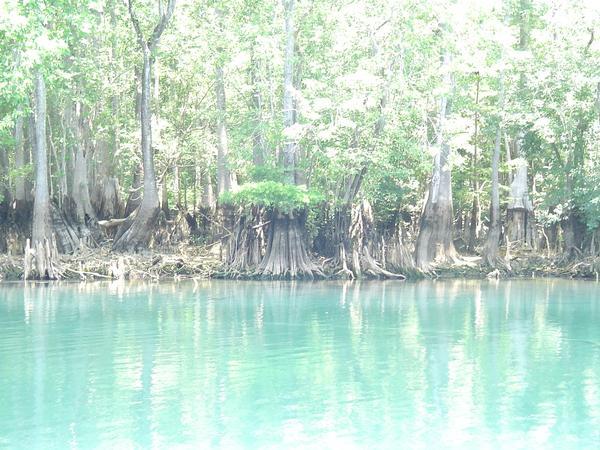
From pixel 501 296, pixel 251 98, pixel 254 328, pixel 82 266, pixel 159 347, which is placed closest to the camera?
pixel 159 347

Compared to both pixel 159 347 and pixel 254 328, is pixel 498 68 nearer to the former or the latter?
pixel 254 328

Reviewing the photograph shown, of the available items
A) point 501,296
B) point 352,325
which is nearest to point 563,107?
point 501,296

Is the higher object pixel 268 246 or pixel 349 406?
pixel 268 246

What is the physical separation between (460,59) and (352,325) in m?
9.57

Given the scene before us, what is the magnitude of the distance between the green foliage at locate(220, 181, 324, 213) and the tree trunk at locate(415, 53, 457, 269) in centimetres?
299

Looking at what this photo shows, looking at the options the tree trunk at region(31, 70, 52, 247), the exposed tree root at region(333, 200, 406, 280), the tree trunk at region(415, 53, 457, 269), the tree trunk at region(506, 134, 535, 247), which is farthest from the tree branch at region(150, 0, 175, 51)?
the tree trunk at region(506, 134, 535, 247)

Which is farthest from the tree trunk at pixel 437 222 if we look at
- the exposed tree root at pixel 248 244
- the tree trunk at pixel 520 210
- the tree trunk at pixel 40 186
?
the tree trunk at pixel 40 186

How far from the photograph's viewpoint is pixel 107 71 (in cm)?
2334

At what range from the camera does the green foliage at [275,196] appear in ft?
64.6

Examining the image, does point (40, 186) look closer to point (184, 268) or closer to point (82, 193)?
point (82, 193)

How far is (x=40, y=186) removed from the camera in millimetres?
19609

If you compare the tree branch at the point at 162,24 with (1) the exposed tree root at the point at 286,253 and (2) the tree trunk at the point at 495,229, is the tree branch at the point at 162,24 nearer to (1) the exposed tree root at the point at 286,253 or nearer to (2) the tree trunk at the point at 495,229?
(1) the exposed tree root at the point at 286,253

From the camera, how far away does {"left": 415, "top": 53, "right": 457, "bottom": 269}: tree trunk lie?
864 inches

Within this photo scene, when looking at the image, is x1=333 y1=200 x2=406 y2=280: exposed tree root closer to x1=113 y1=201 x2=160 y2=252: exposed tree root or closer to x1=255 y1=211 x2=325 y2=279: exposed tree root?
x1=255 y1=211 x2=325 y2=279: exposed tree root
